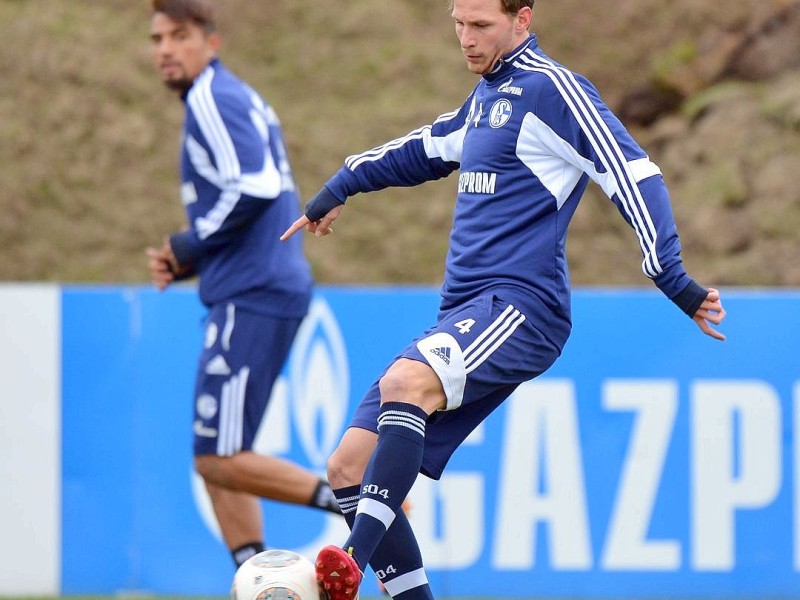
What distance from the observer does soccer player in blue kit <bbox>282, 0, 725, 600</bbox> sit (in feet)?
13.0

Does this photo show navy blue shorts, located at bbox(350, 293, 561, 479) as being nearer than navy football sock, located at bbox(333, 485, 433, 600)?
Yes

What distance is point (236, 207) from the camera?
226 inches

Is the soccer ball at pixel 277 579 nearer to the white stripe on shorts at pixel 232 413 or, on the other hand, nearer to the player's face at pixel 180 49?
the white stripe on shorts at pixel 232 413

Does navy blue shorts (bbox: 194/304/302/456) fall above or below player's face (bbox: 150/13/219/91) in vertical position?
below

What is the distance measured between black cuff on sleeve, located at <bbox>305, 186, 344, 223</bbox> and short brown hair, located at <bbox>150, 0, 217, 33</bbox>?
1821 mm

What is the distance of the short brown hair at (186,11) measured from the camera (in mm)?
6016

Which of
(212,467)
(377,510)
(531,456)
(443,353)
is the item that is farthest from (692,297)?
(531,456)

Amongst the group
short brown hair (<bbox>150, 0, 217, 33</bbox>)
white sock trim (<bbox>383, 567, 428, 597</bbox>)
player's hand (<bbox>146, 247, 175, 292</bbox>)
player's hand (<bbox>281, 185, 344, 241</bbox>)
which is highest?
short brown hair (<bbox>150, 0, 217, 33</bbox>)

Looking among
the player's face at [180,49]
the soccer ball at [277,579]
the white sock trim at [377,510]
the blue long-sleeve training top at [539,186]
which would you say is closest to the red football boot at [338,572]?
the soccer ball at [277,579]

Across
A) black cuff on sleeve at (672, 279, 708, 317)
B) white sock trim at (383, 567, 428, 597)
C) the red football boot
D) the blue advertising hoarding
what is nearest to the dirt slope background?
the blue advertising hoarding

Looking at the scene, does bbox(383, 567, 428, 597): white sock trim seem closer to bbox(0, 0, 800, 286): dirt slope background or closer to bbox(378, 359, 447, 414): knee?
bbox(378, 359, 447, 414): knee

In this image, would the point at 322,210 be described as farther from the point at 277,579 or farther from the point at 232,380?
the point at 232,380

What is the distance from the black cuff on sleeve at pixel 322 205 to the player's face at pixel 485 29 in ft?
2.11

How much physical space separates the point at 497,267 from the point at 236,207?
1.88 m
